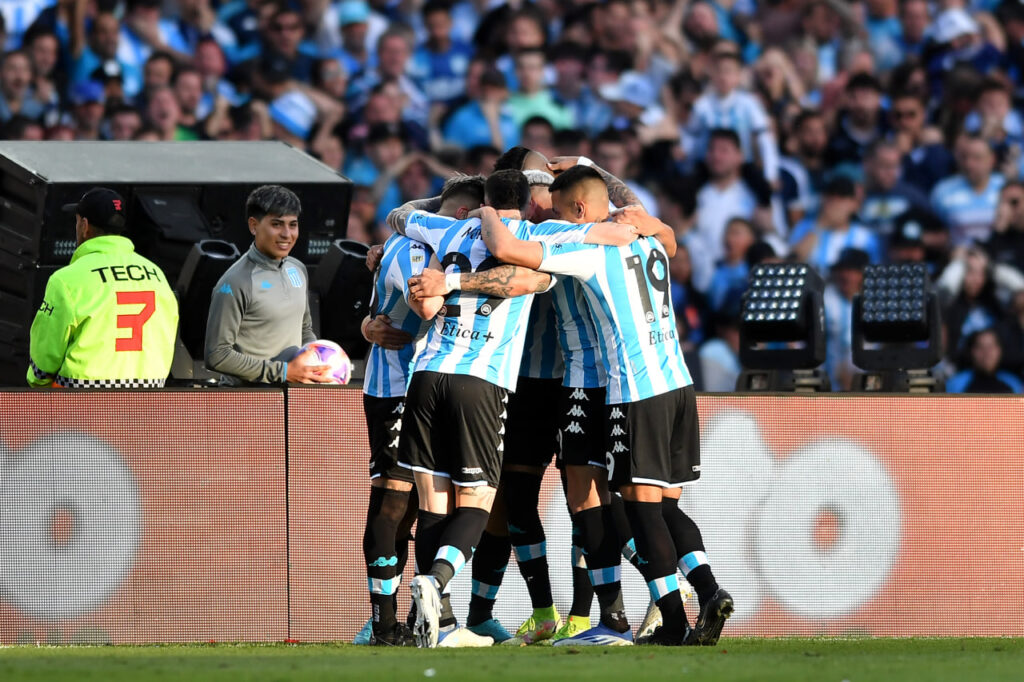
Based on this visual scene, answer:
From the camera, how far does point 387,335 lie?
21.7ft

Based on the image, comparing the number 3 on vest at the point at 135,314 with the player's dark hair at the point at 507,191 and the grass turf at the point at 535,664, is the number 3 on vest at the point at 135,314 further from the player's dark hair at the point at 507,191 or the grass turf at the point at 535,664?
the player's dark hair at the point at 507,191

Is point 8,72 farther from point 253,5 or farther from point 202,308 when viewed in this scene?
point 202,308

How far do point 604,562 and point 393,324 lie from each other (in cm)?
140

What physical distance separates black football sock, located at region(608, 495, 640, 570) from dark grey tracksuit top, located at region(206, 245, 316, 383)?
1835mm

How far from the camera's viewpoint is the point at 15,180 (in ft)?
27.0

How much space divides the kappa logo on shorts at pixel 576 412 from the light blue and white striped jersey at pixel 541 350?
0.91 feet

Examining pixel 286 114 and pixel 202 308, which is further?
pixel 286 114

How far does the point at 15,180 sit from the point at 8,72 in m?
4.07

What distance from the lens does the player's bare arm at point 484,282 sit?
6188mm

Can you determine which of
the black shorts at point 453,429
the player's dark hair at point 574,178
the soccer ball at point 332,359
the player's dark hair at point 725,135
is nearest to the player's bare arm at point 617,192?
the player's dark hair at point 574,178

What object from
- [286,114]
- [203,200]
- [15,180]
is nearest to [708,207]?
[286,114]

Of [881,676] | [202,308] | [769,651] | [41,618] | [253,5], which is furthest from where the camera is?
[253,5]

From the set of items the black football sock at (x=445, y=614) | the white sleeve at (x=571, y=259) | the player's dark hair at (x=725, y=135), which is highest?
the player's dark hair at (x=725, y=135)

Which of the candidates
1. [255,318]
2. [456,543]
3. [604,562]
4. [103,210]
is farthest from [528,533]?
[103,210]
